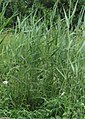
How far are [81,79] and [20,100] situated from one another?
757 mm

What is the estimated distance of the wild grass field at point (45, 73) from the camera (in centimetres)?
365

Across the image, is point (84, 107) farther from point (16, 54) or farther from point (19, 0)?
point (19, 0)

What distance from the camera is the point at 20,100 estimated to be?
13.1 ft

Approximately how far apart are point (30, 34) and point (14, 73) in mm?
454

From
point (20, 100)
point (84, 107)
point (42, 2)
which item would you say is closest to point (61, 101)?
point (84, 107)

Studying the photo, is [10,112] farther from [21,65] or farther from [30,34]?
[30,34]

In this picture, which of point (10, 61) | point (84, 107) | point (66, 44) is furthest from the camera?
point (10, 61)

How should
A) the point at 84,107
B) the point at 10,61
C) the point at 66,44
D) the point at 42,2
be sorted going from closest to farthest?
the point at 84,107, the point at 66,44, the point at 10,61, the point at 42,2

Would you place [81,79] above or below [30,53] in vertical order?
below

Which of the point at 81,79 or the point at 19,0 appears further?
the point at 19,0

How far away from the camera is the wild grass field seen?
3652 mm

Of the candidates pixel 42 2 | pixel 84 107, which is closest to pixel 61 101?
pixel 84 107

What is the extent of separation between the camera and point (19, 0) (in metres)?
9.92

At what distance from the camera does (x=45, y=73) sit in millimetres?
3898
